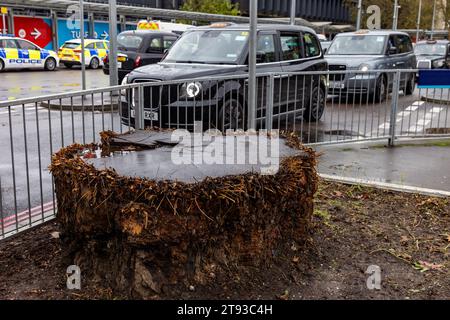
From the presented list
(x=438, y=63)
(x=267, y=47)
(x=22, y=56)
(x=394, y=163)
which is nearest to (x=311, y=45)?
(x=267, y=47)

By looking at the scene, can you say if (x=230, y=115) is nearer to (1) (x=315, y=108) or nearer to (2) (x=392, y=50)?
(1) (x=315, y=108)

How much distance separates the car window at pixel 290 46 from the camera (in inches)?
410

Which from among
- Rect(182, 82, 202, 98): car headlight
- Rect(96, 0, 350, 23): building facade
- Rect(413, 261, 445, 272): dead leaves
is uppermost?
Rect(96, 0, 350, 23): building facade

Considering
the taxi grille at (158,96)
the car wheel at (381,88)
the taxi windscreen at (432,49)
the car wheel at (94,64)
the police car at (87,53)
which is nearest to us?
the taxi grille at (158,96)

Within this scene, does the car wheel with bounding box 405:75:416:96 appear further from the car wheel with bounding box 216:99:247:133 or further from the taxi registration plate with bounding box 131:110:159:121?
the taxi registration plate with bounding box 131:110:159:121

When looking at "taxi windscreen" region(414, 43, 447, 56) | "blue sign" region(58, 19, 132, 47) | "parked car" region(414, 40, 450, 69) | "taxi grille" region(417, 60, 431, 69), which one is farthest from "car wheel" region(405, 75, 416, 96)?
"blue sign" region(58, 19, 132, 47)

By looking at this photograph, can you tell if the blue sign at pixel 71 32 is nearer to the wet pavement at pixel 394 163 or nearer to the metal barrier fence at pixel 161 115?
the metal barrier fence at pixel 161 115

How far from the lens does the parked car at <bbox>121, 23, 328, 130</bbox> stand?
6520mm

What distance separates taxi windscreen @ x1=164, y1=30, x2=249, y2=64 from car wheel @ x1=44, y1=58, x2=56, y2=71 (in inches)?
840

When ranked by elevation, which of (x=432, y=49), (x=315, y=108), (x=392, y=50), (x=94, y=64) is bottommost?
(x=94, y=64)

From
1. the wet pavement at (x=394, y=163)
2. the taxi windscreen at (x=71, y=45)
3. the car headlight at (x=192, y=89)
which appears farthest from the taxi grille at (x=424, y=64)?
the taxi windscreen at (x=71, y=45)

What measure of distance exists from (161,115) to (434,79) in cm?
460

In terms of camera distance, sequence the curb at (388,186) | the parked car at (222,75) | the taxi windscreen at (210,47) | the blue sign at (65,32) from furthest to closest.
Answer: the blue sign at (65,32) → the taxi windscreen at (210,47) → the parked car at (222,75) → the curb at (388,186)

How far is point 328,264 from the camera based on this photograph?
408cm
